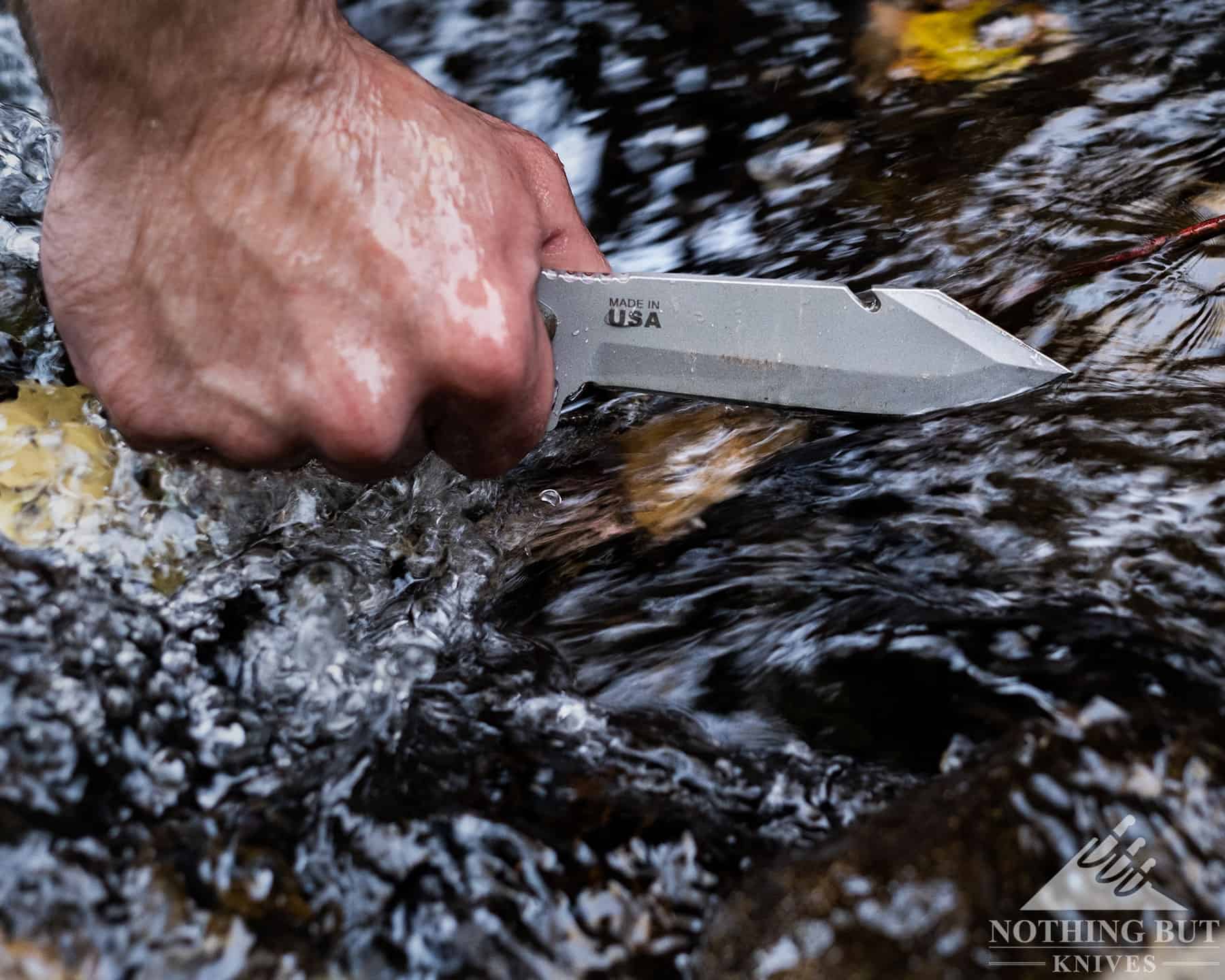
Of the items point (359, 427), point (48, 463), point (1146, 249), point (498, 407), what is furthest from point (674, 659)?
point (1146, 249)

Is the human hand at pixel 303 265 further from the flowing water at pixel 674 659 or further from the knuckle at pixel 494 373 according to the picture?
the flowing water at pixel 674 659

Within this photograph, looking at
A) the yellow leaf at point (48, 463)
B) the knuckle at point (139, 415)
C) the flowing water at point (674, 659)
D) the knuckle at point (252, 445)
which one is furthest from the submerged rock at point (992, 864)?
the yellow leaf at point (48, 463)

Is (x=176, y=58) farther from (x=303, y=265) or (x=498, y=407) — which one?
(x=498, y=407)

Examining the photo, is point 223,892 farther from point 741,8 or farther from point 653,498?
point 741,8

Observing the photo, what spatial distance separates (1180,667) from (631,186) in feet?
6.21

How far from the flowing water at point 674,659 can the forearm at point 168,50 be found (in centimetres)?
55

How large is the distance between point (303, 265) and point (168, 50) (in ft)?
1.05

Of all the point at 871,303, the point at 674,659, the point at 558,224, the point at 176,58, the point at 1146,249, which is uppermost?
the point at 176,58

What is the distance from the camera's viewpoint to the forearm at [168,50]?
1.31m

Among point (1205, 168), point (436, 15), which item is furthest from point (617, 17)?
point (1205, 168)

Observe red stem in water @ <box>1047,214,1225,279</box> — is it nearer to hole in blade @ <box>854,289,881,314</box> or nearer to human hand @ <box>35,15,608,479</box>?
hole in blade @ <box>854,289,881,314</box>

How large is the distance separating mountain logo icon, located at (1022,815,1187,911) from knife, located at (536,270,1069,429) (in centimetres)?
77

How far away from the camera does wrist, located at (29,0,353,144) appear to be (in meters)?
1.31

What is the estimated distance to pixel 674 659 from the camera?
141 centimetres
